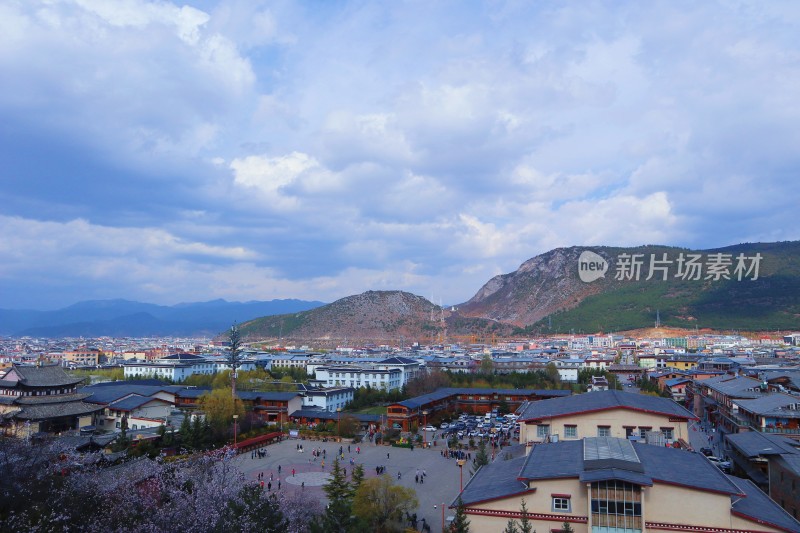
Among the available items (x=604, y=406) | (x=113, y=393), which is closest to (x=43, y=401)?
(x=113, y=393)

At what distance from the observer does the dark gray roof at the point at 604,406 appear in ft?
73.8

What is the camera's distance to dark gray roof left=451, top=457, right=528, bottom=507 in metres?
15.6

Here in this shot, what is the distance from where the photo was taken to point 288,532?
14.9m

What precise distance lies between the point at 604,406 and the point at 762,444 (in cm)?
752

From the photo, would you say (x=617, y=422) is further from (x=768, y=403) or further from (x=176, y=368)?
(x=176, y=368)

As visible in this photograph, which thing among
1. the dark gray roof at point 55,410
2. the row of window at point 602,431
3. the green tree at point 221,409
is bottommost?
the green tree at point 221,409

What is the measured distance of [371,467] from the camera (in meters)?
30.0

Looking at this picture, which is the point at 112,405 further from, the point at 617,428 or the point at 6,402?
the point at 617,428

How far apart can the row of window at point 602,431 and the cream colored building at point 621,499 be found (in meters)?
5.67

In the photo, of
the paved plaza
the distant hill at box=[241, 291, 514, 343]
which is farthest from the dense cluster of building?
the distant hill at box=[241, 291, 514, 343]

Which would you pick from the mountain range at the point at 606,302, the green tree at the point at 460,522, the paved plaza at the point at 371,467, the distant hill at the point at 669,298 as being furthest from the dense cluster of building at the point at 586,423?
the mountain range at the point at 606,302

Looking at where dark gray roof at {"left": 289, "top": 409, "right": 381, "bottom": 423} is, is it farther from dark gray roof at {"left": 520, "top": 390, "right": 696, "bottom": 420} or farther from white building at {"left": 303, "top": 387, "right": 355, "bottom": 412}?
dark gray roof at {"left": 520, "top": 390, "right": 696, "bottom": 420}

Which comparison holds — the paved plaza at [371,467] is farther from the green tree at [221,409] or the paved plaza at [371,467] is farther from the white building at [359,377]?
the white building at [359,377]

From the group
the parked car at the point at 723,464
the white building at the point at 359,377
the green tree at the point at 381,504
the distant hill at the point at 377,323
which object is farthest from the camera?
the distant hill at the point at 377,323
